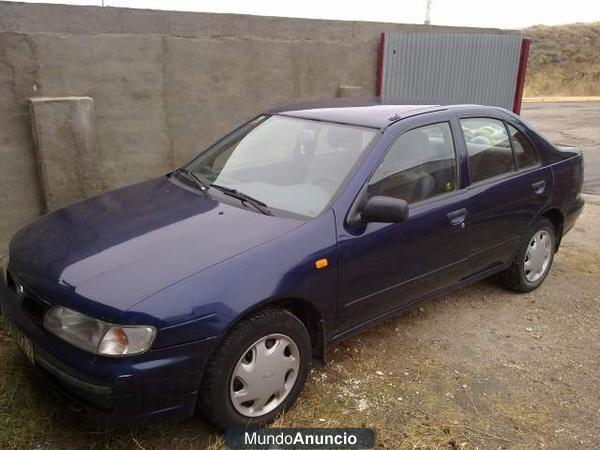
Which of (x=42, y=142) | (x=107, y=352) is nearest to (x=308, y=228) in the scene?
(x=107, y=352)

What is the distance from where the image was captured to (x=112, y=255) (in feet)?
8.93

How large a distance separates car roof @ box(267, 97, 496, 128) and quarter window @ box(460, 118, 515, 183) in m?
0.22

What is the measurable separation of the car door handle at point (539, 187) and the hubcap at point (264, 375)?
7.94ft

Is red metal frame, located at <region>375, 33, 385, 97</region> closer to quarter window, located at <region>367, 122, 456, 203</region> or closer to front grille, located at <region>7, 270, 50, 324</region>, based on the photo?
quarter window, located at <region>367, 122, 456, 203</region>

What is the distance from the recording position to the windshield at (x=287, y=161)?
324cm

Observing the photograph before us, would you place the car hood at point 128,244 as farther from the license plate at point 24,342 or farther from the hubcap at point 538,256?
the hubcap at point 538,256

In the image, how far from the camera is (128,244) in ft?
9.25

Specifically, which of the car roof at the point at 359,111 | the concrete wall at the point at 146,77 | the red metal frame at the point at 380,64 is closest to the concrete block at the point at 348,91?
the concrete wall at the point at 146,77

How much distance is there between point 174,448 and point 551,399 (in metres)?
2.11

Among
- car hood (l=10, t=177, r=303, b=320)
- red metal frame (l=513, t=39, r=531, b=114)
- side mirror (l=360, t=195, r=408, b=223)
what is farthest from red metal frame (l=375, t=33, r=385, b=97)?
side mirror (l=360, t=195, r=408, b=223)

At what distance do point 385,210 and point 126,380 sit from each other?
59.6 inches

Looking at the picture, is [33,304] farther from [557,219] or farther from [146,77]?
[557,219]

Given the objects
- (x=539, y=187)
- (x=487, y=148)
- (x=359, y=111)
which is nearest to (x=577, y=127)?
(x=539, y=187)

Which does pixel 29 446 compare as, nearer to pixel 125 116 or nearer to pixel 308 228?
pixel 308 228
